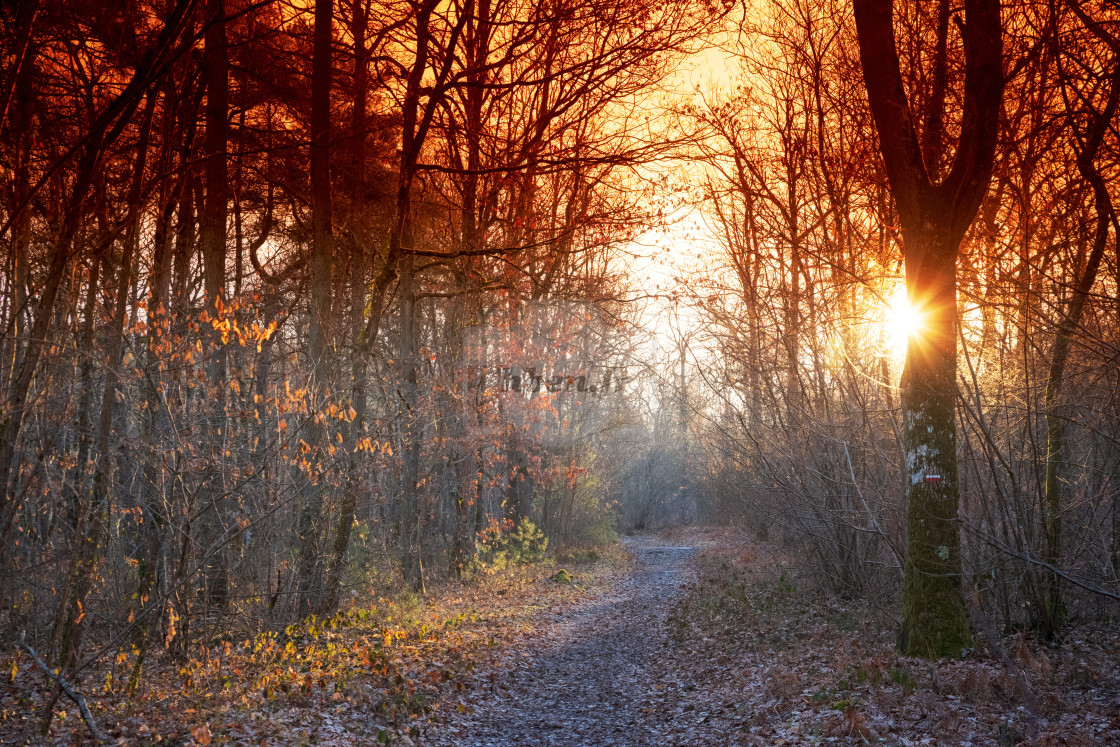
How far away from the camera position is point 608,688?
851 centimetres

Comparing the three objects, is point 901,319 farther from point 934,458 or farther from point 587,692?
point 587,692

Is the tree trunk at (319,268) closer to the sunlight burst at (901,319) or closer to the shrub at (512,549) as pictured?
the sunlight burst at (901,319)

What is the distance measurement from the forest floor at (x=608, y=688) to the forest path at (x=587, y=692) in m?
0.03

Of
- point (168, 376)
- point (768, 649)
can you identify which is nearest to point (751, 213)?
point (768, 649)

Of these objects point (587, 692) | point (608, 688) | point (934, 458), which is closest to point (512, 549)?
point (608, 688)

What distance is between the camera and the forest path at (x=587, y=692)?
267 inches

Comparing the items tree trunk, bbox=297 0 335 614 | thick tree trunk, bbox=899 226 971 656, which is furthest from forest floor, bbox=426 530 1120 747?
tree trunk, bbox=297 0 335 614

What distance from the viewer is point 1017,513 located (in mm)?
7320

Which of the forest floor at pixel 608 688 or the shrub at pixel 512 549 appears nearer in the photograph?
the forest floor at pixel 608 688

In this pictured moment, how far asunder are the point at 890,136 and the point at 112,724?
8558mm

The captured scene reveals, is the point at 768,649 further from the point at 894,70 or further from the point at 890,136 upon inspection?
the point at 894,70

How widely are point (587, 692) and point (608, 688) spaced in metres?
0.31

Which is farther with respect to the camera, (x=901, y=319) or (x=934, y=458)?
(x=901, y=319)

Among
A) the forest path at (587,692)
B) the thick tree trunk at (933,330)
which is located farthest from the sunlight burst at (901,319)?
the forest path at (587,692)
